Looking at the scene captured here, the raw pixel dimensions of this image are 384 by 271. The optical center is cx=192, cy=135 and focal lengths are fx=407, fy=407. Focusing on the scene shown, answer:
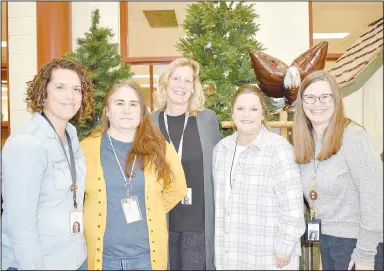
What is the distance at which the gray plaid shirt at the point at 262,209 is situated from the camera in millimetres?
2135

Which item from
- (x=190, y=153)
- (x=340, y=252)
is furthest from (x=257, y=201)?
(x=190, y=153)

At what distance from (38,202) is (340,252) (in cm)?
154

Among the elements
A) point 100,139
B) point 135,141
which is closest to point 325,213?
point 135,141

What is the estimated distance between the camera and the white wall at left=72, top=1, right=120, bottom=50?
568 centimetres

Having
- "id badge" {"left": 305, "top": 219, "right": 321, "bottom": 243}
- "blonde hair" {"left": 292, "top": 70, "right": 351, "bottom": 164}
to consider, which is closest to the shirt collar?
"blonde hair" {"left": 292, "top": 70, "right": 351, "bottom": 164}

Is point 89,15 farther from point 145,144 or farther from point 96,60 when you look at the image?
point 145,144

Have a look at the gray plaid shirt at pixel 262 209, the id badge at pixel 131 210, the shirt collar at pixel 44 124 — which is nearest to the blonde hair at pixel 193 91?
the gray plaid shirt at pixel 262 209

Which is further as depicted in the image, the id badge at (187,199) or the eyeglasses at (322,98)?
the id badge at (187,199)

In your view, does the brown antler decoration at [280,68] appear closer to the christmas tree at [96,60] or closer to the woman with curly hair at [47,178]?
the christmas tree at [96,60]

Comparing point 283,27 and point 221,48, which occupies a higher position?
point 283,27

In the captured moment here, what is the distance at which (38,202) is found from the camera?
5.87ft

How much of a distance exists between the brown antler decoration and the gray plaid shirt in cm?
84

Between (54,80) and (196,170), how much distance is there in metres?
1.08

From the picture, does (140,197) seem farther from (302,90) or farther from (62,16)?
(62,16)
